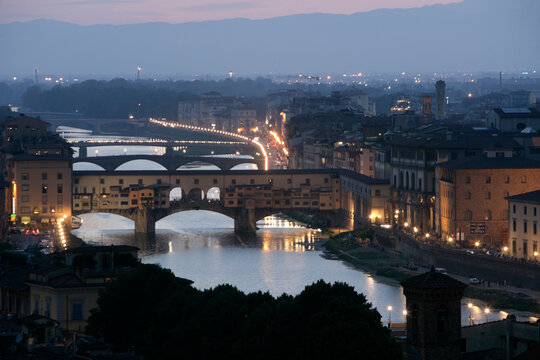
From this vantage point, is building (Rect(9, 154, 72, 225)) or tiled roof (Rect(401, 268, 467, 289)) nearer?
tiled roof (Rect(401, 268, 467, 289))

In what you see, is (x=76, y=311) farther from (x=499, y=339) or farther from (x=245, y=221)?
(x=245, y=221)

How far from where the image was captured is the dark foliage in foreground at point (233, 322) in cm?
1720

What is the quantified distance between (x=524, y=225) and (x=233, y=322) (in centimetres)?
1508

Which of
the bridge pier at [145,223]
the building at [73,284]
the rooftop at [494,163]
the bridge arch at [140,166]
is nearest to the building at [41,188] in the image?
the bridge pier at [145,223]

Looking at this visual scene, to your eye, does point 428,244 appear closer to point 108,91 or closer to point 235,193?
point 235,193

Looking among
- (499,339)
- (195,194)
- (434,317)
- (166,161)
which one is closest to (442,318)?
(434,317)

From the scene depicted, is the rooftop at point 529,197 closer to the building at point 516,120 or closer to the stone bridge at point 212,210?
the building at point 516,120

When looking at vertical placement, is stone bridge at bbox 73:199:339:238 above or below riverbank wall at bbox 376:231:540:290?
above

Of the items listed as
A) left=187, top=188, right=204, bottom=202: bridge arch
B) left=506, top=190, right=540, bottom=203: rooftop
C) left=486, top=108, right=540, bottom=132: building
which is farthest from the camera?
left=187, top=188, right=204, bottom=202: bridge arch

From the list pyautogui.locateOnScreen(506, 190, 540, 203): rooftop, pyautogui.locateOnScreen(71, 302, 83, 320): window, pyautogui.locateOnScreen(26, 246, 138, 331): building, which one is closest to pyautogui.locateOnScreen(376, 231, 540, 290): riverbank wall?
pyautogui.locateOnScreen(506, 190, 540, 203): rooftop

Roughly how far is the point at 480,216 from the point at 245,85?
152m

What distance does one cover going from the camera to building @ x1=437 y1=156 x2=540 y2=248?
36.0m

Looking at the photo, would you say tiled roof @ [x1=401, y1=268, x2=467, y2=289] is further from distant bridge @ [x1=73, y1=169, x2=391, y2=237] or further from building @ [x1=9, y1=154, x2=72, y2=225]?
building @ [x1=9, y1=154, x2=72, y2=225]

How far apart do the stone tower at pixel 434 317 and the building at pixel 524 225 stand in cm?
1650
